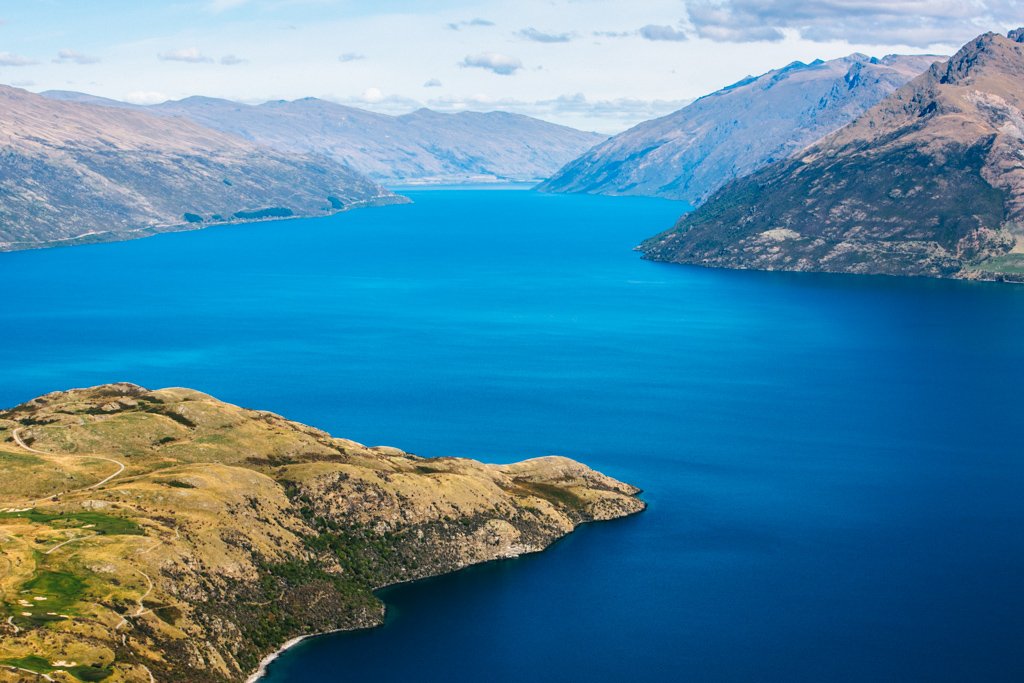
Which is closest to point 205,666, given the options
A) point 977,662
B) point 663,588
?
point 663,588

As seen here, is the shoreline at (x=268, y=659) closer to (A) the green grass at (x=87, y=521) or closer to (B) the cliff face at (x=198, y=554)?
(B) the cliff face at (x=198, y=554)

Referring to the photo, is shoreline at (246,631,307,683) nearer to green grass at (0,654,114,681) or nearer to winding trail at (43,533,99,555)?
green grass at (0,654,114,681)

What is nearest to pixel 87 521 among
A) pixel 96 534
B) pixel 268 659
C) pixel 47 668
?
pixel 96 534

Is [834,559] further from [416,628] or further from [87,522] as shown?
[87,522]

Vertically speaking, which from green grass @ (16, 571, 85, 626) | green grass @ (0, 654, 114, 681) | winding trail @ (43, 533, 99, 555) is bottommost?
green grass @ (0, 654, 114, 681)

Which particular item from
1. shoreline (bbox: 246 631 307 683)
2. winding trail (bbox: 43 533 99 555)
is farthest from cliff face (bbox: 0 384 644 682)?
shoreline (bbox: 246 631 307 683)

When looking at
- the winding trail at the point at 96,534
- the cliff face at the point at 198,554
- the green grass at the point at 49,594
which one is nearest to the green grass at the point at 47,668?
the cliff face at the point at 198,554

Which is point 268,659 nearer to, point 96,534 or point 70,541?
point 96,534

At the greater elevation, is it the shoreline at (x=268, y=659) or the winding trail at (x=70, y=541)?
the winding trail at (x=70, y=541)
